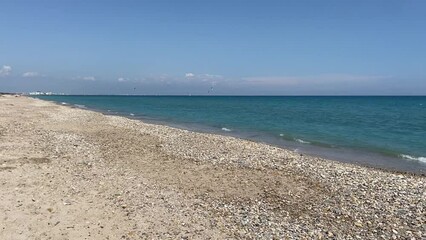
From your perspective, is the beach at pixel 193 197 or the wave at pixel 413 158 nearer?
the beach at pixel 193 197

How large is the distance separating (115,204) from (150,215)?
4.60ft

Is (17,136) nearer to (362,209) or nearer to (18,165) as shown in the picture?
(18,165)

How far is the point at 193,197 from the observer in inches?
489

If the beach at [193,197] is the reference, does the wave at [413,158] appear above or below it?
below

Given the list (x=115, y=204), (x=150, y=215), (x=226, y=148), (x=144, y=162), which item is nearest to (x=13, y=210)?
(x=115, y=204)

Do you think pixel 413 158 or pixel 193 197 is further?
pixel 413 158

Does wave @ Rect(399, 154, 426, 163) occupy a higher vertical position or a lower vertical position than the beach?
lower

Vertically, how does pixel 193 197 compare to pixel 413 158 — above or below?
above

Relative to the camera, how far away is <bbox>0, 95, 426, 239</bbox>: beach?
9.63 meters

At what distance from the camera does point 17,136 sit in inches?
922

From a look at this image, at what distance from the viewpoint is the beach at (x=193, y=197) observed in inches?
379

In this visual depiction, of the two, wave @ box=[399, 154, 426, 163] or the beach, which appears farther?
wave @ box=[399, 154, 426, 163]

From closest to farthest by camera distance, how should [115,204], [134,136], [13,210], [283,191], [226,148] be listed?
1. [13,210]
2. [115,204]
3. [283,191]
4. [226,148]
5. [134,136]

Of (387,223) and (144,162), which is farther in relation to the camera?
Result: (144,162)
